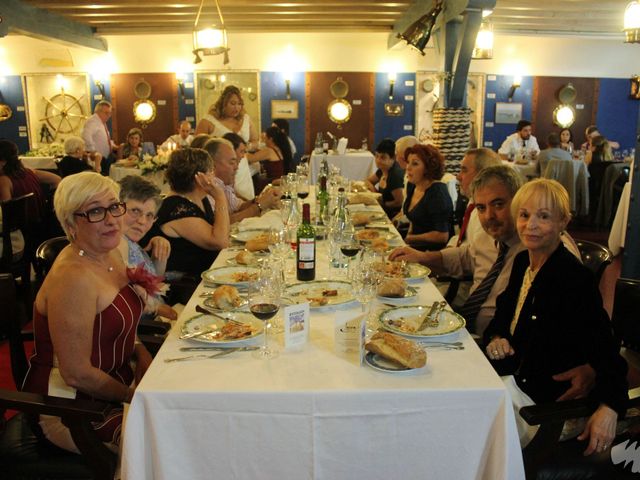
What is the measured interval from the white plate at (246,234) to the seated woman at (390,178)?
2505 mm

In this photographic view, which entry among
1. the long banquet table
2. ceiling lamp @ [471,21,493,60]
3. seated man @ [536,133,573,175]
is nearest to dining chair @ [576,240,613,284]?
the long banquet table

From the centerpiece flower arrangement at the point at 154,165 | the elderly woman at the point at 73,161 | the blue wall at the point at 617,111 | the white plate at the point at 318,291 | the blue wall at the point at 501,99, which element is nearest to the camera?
the white plate at the point at 318,291

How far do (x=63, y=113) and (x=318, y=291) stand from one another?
1189 cm

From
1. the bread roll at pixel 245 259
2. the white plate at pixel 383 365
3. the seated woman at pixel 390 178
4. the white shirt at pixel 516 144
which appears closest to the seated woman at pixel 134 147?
the seated woman at pixel 390 178

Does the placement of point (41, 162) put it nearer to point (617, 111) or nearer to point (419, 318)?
point (419, 318)

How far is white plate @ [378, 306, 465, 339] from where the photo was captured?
6.07 ft

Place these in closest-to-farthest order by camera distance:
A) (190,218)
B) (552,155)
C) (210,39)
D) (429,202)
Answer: (190,218) < (429,202) < (210,39) < (552,155)

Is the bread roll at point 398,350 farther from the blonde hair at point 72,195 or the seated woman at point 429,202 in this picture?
the seated woman at point 429,202

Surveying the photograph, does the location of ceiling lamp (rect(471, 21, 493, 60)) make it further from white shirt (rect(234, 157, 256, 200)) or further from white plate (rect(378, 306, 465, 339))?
white plate (rect(378, 306, 465, 339))

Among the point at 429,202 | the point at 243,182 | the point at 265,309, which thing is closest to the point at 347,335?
the point at 265,309

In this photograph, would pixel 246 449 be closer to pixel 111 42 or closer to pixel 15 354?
pixel 15 354

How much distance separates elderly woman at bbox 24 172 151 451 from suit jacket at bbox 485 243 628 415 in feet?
4.54

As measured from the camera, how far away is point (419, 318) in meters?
2.03

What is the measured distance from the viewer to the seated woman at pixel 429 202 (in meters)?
4.14
